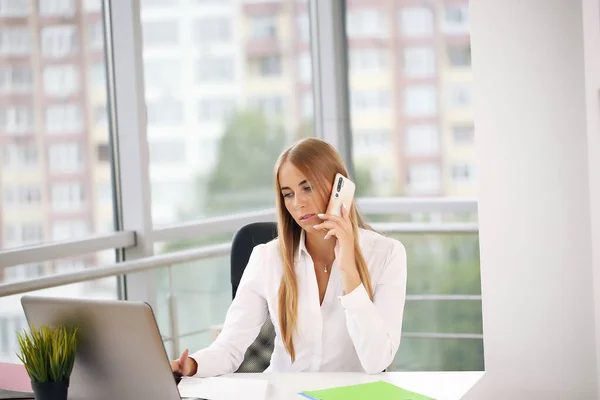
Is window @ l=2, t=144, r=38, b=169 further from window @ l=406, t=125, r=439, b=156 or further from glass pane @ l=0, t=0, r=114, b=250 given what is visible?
window @ l=406, t=125, r=439, b=156

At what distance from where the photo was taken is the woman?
2.14 m

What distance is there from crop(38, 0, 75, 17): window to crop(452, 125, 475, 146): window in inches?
77.3

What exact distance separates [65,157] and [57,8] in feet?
1.87

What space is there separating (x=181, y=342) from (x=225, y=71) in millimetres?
1277

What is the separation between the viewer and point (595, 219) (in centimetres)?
233

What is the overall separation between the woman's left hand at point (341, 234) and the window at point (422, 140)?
2.27 meters

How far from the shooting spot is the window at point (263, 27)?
4.14m

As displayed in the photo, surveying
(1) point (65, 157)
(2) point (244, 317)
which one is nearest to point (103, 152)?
(1) point (65, 157)

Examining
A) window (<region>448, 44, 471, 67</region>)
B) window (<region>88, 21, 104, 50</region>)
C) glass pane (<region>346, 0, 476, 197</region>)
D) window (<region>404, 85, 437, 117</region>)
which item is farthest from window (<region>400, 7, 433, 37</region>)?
window (<region>88, 21, 104, 50</region>)

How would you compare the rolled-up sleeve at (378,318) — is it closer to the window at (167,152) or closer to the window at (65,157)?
the window at (65,157)

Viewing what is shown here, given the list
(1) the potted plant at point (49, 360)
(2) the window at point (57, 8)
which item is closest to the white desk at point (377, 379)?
(1) the potted plant at point (49, 360)

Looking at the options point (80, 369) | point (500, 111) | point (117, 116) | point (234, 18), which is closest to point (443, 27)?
point (234, 18)

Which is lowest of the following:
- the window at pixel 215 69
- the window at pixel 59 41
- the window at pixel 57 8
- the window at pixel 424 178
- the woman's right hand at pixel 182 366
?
the woman's right hand at pixel 182 366

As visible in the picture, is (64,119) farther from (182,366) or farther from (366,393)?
(366,393)
